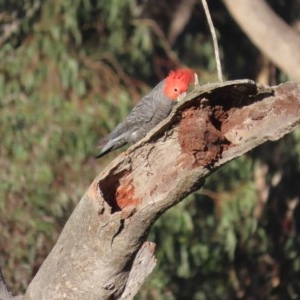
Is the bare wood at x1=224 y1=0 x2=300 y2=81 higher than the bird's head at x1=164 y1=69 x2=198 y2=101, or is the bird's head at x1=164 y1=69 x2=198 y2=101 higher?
the bird's head at x1=164 y1=69 x2=198 y2=101

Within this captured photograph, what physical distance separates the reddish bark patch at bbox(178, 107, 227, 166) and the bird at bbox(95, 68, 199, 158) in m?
0.79

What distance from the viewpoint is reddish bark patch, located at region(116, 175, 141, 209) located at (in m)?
2.95

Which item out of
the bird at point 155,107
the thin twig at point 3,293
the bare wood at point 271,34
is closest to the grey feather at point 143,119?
the bird at point 155,107

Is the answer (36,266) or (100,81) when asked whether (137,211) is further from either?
(100,81)

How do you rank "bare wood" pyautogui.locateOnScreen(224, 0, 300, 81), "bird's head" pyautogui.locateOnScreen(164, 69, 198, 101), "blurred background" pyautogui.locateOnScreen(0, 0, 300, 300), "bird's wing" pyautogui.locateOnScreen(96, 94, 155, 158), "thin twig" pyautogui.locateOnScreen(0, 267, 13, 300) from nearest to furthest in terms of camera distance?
"thin twig" pyautogui.locateOnScreen(0, 267, 13, 300), "bird's head" pyautogui.locateOnScreen(164, 69, 198, 101), "bird's wing" pyautogui.locateOnScreen(96, 94, 155, 158), "blurred background" pyautogui.locateOnScreen(0, 0, 300, 300), "bare wood" pyautogui.locateOnScreen(224, 0, 300, 81)

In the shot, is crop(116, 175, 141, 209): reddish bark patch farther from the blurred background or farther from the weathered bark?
the blurred background

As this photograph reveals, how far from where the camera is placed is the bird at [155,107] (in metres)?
3.93

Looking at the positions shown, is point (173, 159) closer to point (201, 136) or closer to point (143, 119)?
point (201, 136)

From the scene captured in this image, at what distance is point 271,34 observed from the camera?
20.3 feet

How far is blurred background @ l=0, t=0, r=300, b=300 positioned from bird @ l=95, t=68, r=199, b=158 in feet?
5.01

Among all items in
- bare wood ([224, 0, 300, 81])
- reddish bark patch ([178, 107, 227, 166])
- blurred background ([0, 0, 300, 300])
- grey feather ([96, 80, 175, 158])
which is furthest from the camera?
bare wood ([224, 0, 300, 81])

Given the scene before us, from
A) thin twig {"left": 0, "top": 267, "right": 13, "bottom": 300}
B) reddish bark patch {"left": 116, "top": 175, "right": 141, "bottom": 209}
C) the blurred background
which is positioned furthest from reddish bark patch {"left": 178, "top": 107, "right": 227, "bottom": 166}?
the blurred background

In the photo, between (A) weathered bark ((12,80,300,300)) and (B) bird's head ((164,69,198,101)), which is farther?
(B) bird's head ((164,69,198,101))

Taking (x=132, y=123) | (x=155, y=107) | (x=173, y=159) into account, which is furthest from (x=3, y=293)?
(x=132, y=123)
